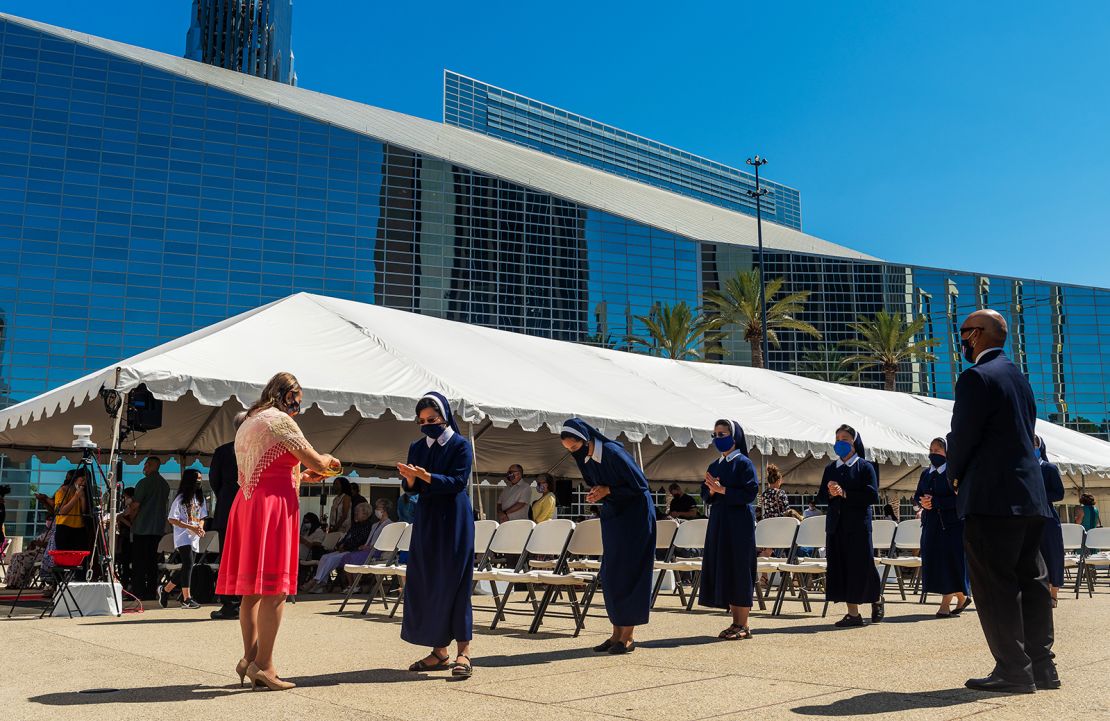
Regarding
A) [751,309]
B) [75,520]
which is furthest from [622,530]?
[751,309]

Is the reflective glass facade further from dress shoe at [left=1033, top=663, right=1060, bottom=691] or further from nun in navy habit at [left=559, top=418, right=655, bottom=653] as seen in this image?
dress shoe at [left=1033, top=663, right=1060, bottom=691]

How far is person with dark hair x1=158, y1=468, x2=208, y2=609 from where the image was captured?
35.0 feet

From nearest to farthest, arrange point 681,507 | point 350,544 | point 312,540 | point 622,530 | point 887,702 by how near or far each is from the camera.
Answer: point 887,702 → point 622,530 → point 350,544 → point 312,540 → point 681,507

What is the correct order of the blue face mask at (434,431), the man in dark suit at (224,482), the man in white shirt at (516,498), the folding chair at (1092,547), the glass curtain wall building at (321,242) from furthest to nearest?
the glass curtain wall building at (321,242)
the man in white shirt at (516,498)
the folding chair at (1092,547)
the man in dark suit at (224,482)
the blue face mask at (434,431)

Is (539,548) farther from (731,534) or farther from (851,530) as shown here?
(851,530)

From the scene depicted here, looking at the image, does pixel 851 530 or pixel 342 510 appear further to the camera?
pixel 342 510

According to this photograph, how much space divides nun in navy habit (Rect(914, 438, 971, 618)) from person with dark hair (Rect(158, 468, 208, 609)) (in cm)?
799

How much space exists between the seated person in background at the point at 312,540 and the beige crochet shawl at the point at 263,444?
33.4 ft

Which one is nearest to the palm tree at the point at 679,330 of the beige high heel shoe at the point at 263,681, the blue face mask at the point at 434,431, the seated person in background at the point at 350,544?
the seated person in background at the point at 350,544

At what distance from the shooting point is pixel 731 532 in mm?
8047

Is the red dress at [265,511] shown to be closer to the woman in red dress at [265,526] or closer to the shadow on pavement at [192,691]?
the woman in red dress at [265,526]

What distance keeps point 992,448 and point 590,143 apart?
240ft

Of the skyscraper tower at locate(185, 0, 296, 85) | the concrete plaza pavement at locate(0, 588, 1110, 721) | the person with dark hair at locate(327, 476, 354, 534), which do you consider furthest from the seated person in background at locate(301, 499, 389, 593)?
the skyscraper tower at locate(185, 0, 296, 85)

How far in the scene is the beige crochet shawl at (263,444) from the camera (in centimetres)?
527
